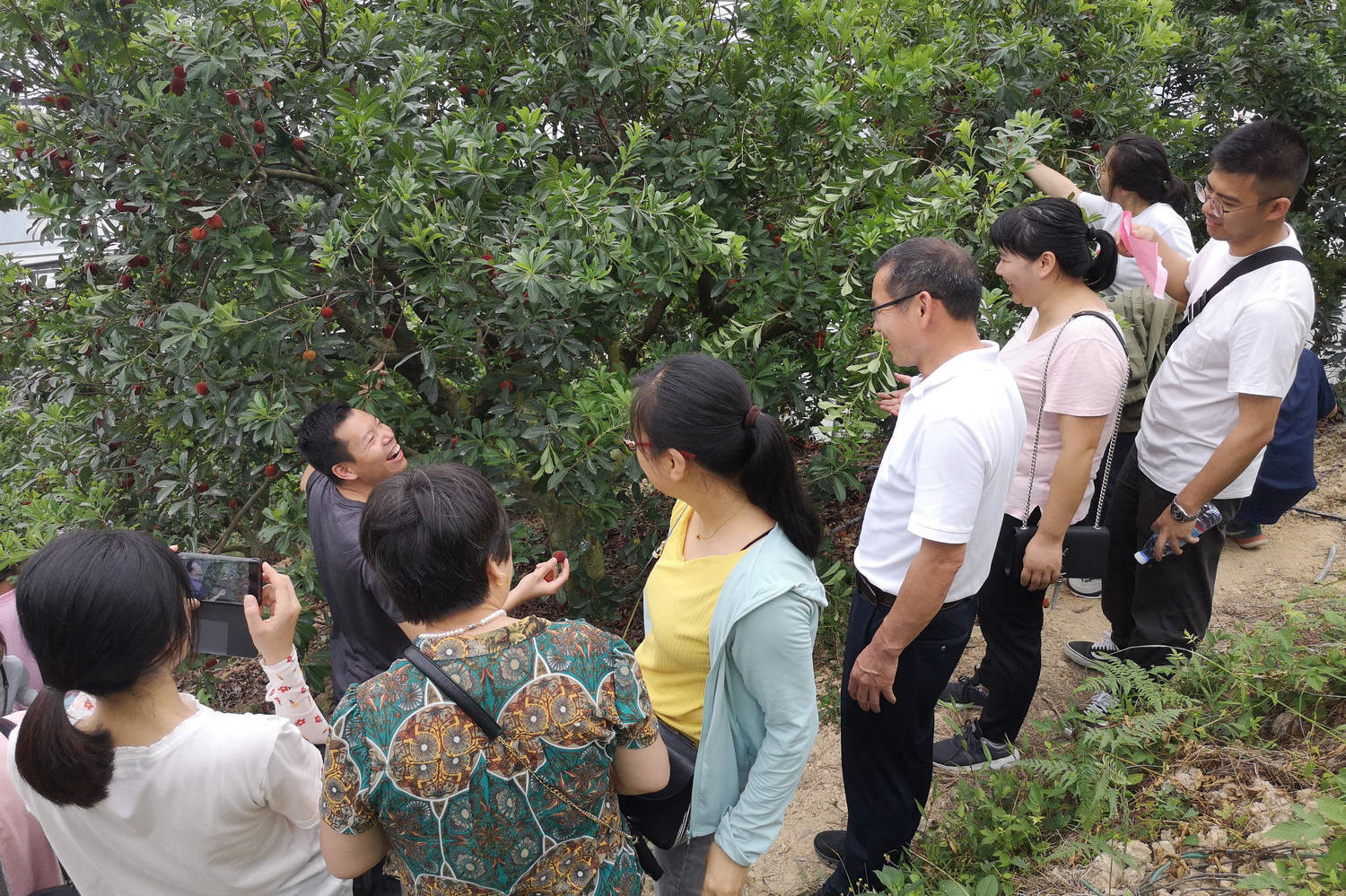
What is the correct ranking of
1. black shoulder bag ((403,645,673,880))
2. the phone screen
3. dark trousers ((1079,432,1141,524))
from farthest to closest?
1. dark trousers ((1079,432,1141,524))
2. the phone screen
3. black shoulder bag ((403,645,673,880))

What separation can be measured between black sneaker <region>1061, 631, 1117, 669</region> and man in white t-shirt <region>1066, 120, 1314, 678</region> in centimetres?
52

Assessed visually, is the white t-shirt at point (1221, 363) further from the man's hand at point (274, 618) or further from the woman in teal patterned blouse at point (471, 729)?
the man's hand at point (274, 618)

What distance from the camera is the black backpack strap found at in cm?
126

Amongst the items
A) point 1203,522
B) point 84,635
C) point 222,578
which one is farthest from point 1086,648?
point 84,635

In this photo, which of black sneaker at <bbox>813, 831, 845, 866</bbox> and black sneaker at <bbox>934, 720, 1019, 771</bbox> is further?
black sneaker at <bbox>934, 720, 1019, 771</bbox>

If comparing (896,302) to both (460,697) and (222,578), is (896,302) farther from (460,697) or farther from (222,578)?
(222,578)

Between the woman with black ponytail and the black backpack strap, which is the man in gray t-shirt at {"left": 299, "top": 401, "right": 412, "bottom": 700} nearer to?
the woman with black ponytail

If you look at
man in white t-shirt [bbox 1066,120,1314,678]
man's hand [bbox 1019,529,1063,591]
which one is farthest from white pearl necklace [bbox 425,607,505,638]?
man in white t-shirt [bbox 1066,120,1314,678]

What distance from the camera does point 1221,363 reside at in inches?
94.7

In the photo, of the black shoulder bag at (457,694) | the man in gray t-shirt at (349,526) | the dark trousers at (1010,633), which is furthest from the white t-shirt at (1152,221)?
the black shoulder bag at (457,694)

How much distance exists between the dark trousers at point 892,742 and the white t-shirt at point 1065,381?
50 cm

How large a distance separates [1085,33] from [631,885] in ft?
13.4

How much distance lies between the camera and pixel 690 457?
67.9 inches

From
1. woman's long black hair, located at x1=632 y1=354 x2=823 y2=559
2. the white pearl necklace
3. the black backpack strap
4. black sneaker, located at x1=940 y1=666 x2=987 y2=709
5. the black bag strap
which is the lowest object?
black sneaker, located at x1=940 y1=666 x2=987 y2=709
